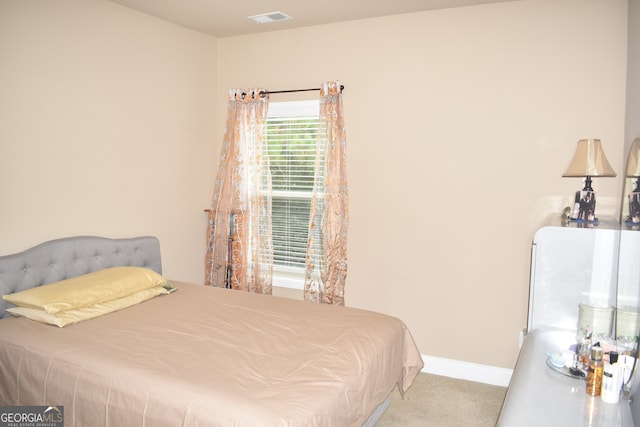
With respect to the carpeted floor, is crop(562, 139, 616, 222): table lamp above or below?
above

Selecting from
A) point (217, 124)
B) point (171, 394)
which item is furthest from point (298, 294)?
point (171, 394)

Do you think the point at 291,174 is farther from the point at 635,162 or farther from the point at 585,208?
the point at 635,162

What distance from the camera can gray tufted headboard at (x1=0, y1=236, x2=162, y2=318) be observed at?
289 centimetres

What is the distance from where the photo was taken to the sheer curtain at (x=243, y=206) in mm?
4363

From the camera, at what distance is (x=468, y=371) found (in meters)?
3.69

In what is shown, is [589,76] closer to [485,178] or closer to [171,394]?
[485,178]

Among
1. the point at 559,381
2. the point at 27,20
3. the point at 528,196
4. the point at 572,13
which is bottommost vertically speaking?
the point at 559,381

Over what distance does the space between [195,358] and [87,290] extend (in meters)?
1.07

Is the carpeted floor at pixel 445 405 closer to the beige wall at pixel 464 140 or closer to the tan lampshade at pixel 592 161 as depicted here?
the beige wall at pixel 464 140

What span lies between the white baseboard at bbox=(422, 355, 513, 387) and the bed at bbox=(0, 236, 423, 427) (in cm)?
93

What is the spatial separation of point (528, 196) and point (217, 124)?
9.69ft

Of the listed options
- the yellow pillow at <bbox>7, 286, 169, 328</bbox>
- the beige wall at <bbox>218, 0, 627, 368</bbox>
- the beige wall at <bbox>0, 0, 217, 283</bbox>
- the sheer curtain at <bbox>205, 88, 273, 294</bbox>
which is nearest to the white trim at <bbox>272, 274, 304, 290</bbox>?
the sheer curtain at <bbox>205, 88, 273, 294</bbox>

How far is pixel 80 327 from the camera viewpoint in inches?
106

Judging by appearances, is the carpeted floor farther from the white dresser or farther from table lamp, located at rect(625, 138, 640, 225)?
table lamp, located at rect(625, 138, 640, 225)
